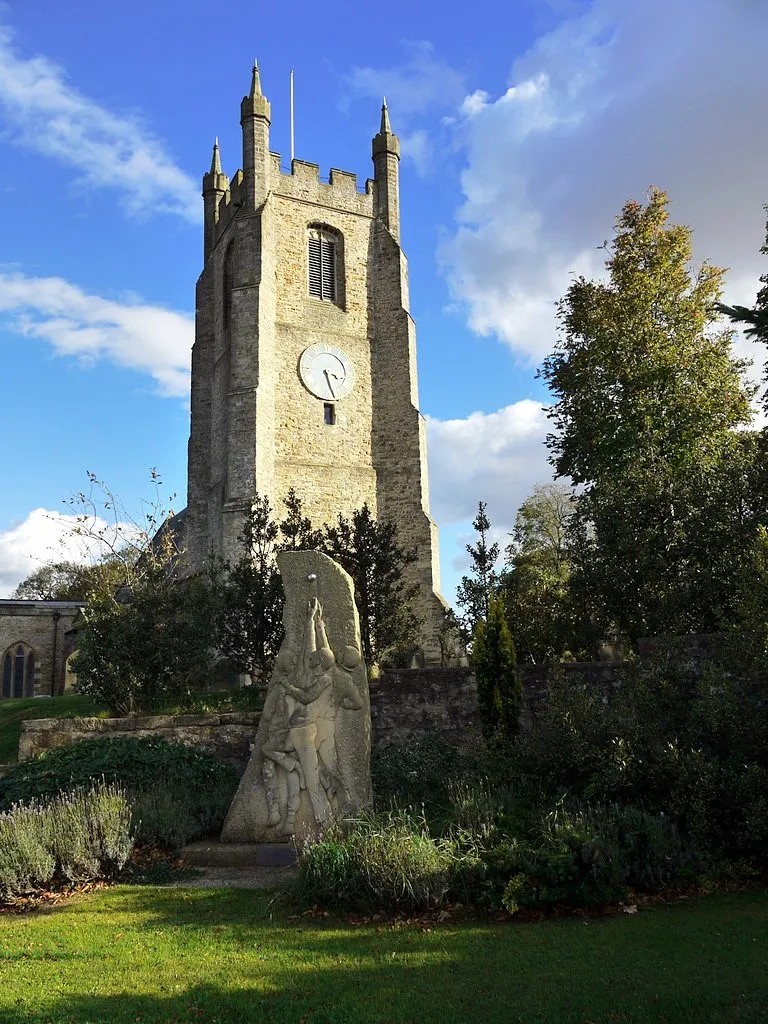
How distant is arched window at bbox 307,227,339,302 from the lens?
32.8m

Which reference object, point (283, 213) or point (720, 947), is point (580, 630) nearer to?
point (720, 947)

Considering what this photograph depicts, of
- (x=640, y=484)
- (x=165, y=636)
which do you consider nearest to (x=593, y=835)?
(x=165, y=636)

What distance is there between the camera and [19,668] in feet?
117

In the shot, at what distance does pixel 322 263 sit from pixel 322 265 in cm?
8

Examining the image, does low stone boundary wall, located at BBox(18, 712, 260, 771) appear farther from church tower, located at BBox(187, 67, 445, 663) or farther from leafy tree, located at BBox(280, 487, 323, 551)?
church tower, located at BBox(187, 67, 445, 663)

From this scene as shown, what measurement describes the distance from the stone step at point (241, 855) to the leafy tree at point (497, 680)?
4476 millimetres

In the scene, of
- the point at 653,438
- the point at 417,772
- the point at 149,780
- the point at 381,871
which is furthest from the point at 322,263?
the point at 381,871

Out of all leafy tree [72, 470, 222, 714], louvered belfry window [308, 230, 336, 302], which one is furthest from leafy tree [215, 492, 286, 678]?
louvered belfry window [308, 230, 336, 302]

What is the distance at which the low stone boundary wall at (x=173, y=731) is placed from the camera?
13344 millimetres

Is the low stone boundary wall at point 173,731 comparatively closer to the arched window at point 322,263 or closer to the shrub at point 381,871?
the shrub at point 381,871

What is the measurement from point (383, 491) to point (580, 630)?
537 inches

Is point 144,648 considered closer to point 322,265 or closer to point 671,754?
point 671,754

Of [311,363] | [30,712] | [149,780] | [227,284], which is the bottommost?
[149,780]

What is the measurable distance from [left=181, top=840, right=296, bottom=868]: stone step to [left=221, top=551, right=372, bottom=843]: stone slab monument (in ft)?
0.59
